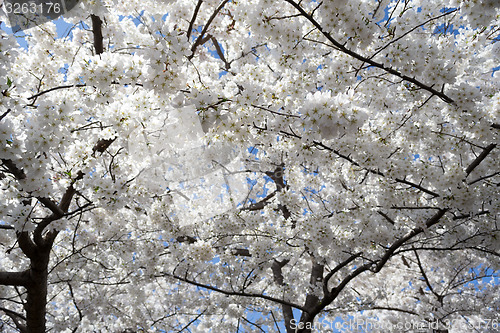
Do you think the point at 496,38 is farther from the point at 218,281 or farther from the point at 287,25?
the point at 218,281

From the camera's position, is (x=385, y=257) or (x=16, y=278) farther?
(x=385, y=257)

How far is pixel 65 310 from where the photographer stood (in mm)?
9359

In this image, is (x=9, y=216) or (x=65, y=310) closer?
(x=9, y=216)

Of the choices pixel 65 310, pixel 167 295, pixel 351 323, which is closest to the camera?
pixel 167 295

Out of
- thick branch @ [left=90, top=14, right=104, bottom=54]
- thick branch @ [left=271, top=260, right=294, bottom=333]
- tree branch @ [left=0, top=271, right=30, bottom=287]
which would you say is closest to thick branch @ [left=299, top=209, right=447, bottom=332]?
thick branch @ [left=271, top=260, right=294, bottom=333]

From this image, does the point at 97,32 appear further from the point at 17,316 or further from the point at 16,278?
the point at 17,316

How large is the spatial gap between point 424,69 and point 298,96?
56.2 inches

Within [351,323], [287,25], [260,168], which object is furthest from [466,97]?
[351,323]

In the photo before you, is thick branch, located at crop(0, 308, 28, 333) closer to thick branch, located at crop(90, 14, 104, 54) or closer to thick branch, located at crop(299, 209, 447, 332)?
thick branch, located at crop(90, 14, 104, 54)

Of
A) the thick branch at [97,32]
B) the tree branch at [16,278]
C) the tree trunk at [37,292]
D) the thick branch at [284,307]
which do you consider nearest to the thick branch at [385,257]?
the thick branch at [284,307]

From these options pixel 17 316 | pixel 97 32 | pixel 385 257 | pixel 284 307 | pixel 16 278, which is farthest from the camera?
pixel 284 307

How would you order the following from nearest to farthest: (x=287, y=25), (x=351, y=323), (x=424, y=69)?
(x=424, y=69) < (x=287, y=25) < (x=351, y=323)

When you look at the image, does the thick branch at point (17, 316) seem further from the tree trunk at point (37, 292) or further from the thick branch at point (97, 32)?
the thick branch at point (97, 32)

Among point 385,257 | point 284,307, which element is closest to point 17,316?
Result: point 284,307
